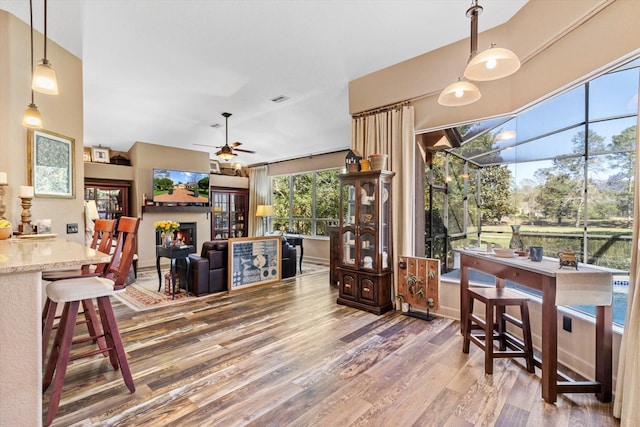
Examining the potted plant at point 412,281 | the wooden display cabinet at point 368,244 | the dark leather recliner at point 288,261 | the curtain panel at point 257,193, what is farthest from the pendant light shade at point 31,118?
the curtain panel at point 257,193

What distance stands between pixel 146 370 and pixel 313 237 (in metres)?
5.50

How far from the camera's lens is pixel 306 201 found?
26.3 ft

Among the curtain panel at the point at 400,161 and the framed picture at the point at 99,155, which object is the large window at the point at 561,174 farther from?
the framed picture at the point at 99,155

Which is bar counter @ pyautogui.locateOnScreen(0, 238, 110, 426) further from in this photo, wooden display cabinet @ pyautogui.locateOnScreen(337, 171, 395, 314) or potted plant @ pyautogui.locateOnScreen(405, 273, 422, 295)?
potted plant @ pyautogui.locateOnScreen(405, 273, 422, 295)

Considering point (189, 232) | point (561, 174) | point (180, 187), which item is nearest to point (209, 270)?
point (189, 232)

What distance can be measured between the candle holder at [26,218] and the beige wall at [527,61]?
393 cm

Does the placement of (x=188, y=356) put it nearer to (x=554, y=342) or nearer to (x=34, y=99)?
(x=554, y=342)

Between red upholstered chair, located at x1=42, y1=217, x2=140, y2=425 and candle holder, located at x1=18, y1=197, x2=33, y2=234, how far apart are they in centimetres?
107

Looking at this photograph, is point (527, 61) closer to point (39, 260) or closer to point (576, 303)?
point (576, 303)

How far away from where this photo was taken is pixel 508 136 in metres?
3.43

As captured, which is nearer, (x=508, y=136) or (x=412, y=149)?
(x=508, y=136)

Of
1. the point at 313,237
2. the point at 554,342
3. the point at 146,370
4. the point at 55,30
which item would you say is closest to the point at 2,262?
the point at 146,370

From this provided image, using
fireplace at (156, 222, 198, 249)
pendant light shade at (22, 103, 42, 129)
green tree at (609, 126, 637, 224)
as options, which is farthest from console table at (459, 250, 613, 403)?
fireplace at (156, 222, 198, 249)

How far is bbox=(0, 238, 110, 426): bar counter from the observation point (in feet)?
4.56
